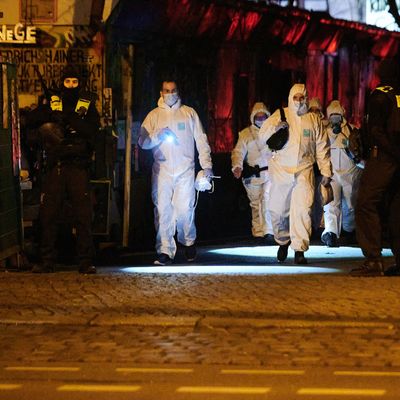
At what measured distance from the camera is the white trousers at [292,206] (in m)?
13.5

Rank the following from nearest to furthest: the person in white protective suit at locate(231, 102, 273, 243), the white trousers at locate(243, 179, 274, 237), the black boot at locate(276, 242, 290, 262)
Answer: the black boot at locate(276, 242, 290, 262)
the white trousers at locate(243, 179, 274, 237)
the person in white protective suit at locate(231, 102, 273, 243)

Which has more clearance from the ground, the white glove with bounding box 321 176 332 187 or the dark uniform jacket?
the dark uniform jacket

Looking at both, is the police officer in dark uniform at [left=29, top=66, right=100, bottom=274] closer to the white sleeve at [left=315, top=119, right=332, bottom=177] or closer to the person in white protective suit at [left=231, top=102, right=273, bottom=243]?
the white sleeve at [left=315, top=119, right=332, bottom=177]

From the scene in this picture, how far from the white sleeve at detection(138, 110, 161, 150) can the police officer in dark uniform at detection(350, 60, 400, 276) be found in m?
2.65

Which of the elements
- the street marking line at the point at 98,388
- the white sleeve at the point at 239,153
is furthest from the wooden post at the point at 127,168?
the street marking line at the point at 98,388

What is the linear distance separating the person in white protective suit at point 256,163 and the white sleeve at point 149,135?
2.80m

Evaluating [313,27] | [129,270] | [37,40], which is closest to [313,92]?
[313,27]

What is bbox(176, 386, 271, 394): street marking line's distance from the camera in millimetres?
7379

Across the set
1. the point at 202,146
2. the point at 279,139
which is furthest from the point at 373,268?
the point at 202,146

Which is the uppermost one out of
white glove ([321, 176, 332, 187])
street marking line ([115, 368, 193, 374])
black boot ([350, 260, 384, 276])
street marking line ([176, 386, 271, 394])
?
white glove ([321, 176, 332, 187])

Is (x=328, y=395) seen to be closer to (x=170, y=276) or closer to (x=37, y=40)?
(x=170, y=276)

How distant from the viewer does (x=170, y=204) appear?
13.7 meters

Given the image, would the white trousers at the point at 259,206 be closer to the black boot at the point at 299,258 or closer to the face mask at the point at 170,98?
the black boot at the point at 299,258

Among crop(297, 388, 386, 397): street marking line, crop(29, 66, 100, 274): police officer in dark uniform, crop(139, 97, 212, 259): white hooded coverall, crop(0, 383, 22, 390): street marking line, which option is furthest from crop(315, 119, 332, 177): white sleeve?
crop(0, 383, 22, 390): street marking line
